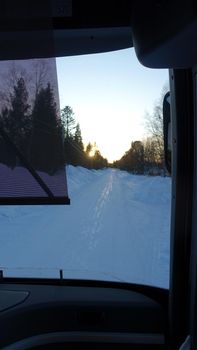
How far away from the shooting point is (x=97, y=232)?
3.18 m

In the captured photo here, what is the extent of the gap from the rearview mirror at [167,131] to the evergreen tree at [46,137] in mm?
536

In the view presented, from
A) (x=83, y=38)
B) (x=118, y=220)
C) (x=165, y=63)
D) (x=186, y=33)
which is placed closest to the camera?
(x=186, y=33)

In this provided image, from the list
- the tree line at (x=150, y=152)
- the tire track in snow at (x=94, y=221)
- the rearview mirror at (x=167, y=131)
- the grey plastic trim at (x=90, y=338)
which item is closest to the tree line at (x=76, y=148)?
the tree line at (x=150, y=152)

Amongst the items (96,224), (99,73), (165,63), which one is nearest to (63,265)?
(96,224)

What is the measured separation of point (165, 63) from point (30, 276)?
1949mm

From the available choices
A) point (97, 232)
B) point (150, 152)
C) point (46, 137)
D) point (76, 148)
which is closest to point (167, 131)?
point (150, 152)

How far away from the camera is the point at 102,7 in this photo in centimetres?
204

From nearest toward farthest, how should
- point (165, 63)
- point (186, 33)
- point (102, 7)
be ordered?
1. point (186, 33)
2. point (165, 63)
3. point (102, 7)

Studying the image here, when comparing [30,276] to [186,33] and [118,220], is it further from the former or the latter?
[186,33]

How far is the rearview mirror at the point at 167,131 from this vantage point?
7.14 ft

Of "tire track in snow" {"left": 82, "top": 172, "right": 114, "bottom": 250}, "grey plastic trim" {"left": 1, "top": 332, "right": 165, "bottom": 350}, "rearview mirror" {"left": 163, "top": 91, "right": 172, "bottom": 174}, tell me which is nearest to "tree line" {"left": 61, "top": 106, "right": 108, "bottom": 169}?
"rearview mirror" {"left": 163, "top": 91, "right": 172, "bottom": 174}

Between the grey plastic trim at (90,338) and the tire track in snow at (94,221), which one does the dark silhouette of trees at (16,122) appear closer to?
the tire track in snow at (94,221)

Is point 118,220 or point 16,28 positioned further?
point 118,220

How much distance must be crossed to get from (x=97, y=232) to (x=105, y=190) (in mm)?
387
